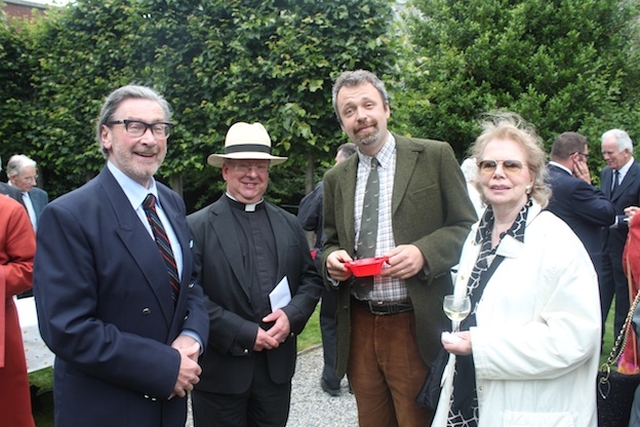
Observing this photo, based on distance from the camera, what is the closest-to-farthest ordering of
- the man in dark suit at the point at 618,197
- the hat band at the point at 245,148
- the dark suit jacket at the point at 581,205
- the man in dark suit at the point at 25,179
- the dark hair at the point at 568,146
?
the hat band at the point at 245,148, the dark suit jacket at the point at 581,205, the dark hair at the point at 568,146, the man in dark suit at the point at 618,197, the man in dark suit at the point at 25,179

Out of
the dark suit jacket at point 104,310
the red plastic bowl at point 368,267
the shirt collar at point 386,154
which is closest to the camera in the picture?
the dark suit jacket at point 104,310

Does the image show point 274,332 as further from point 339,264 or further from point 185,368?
point 185,368

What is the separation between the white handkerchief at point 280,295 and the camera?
2840 millimetres

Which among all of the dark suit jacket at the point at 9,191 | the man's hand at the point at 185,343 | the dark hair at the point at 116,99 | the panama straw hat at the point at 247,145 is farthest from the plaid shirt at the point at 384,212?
the dark suit jacket at the point at 9,191

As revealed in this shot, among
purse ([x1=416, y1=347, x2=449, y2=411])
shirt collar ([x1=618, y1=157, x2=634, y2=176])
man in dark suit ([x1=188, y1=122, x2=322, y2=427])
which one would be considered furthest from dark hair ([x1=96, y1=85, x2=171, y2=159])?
shirt collar ([x1=618, y1=157, x2=634, y2=176])

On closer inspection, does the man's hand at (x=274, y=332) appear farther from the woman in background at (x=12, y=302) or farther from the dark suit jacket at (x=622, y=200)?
the dark suit jacket at (x=622, y=200)

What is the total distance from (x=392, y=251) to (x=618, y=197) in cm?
449

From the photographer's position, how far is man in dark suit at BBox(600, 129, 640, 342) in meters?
5.59

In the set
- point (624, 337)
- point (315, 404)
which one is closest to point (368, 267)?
point (624, 337)

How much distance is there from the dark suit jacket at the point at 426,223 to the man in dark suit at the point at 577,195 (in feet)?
8.79

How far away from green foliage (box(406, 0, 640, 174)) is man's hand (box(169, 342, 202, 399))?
7.93m

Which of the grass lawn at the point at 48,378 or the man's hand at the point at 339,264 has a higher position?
the man's hand at the point at 339,264

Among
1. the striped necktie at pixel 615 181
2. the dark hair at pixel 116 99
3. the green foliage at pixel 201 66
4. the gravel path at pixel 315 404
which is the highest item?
the green foliage at pixel 201 66

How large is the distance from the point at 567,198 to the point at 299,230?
3.30 m
